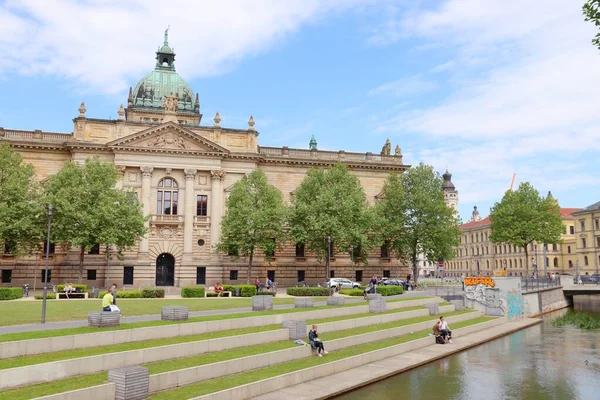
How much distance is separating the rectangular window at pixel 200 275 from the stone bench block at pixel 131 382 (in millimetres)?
43827

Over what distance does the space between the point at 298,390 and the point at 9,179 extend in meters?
43.3

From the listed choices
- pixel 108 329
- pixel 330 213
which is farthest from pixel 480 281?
pixel 108 329

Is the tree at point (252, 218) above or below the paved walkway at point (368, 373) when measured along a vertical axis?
above

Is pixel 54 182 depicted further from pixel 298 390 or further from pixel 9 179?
pixel 298 390

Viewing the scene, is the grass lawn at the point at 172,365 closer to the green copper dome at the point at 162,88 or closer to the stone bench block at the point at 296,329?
the stone bench block at the point at 296,329

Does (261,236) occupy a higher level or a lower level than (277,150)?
lower

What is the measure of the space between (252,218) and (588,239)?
74873 millimetres

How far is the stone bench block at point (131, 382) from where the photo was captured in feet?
47.5

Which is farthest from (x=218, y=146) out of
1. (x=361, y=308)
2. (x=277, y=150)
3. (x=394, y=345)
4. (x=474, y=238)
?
(x=474, y=238)

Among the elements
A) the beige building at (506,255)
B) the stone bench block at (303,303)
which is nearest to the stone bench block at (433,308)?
the stone bench block at (303,303)

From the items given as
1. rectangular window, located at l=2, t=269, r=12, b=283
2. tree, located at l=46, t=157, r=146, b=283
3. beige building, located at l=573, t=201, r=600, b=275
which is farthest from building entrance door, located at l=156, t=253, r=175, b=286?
beige building, located at l=573, t=201, r=600, b=275

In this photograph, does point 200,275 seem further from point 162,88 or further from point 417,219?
point 162,88

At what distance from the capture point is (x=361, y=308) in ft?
109

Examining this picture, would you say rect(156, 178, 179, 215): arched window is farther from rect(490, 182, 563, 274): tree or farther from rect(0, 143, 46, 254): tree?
rect(490, 182, 563, 274): tree
